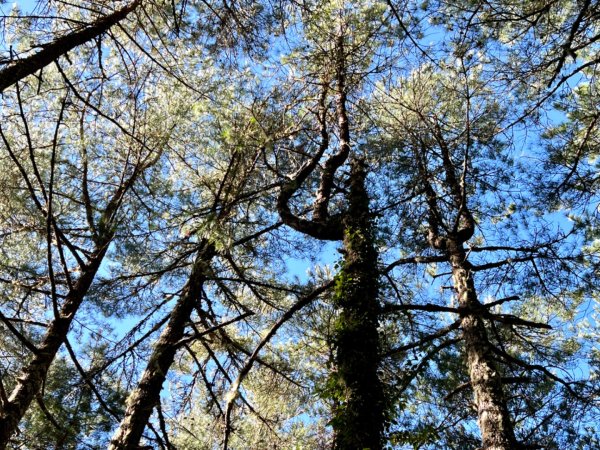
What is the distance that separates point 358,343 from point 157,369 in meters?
2.12

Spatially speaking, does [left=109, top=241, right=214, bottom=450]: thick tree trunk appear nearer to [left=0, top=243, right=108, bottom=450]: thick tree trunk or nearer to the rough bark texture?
[left=0, top=243, right=108, bottom=450]: thick tree trunk

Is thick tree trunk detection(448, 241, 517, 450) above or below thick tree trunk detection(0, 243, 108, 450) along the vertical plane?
above

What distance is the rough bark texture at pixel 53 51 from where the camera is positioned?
2.84 m

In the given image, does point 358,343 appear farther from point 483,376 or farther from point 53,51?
point 53,51

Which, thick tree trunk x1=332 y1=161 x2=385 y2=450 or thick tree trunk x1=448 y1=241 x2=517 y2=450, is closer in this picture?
thick tree trunk x1=332 y1=161 x2=385 y2=450

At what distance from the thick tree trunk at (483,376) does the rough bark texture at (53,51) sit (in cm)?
374

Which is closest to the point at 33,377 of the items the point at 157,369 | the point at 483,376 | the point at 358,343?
the point at 157,369

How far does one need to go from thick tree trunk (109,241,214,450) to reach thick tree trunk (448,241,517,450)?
2.48m

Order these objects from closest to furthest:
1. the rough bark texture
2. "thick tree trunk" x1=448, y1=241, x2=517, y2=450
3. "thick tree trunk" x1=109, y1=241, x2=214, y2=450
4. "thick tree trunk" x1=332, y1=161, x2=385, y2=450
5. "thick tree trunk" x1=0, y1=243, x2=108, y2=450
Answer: the rough bark texture, "thick tree trunk" x1=332, y1=161, x2=385, y2=450, "thick tree trunk" x1=0, y1=243, x2=108, y2=450, "thick tree trunk" x1=448, y1=241, x2=517, y2=450, "thick tree trunk" x1=109, y1=241, x2=214, y2=450

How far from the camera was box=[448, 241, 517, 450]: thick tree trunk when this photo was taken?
398cm

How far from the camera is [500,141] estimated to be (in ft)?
20.3

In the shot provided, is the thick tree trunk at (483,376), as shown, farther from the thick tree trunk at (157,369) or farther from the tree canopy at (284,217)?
the thick tree trunk at (157,369)

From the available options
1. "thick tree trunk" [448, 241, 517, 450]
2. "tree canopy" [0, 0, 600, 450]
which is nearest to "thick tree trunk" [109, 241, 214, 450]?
"tree canopy" [0, 0, 600, 450]

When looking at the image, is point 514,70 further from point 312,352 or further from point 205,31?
point 312,352
